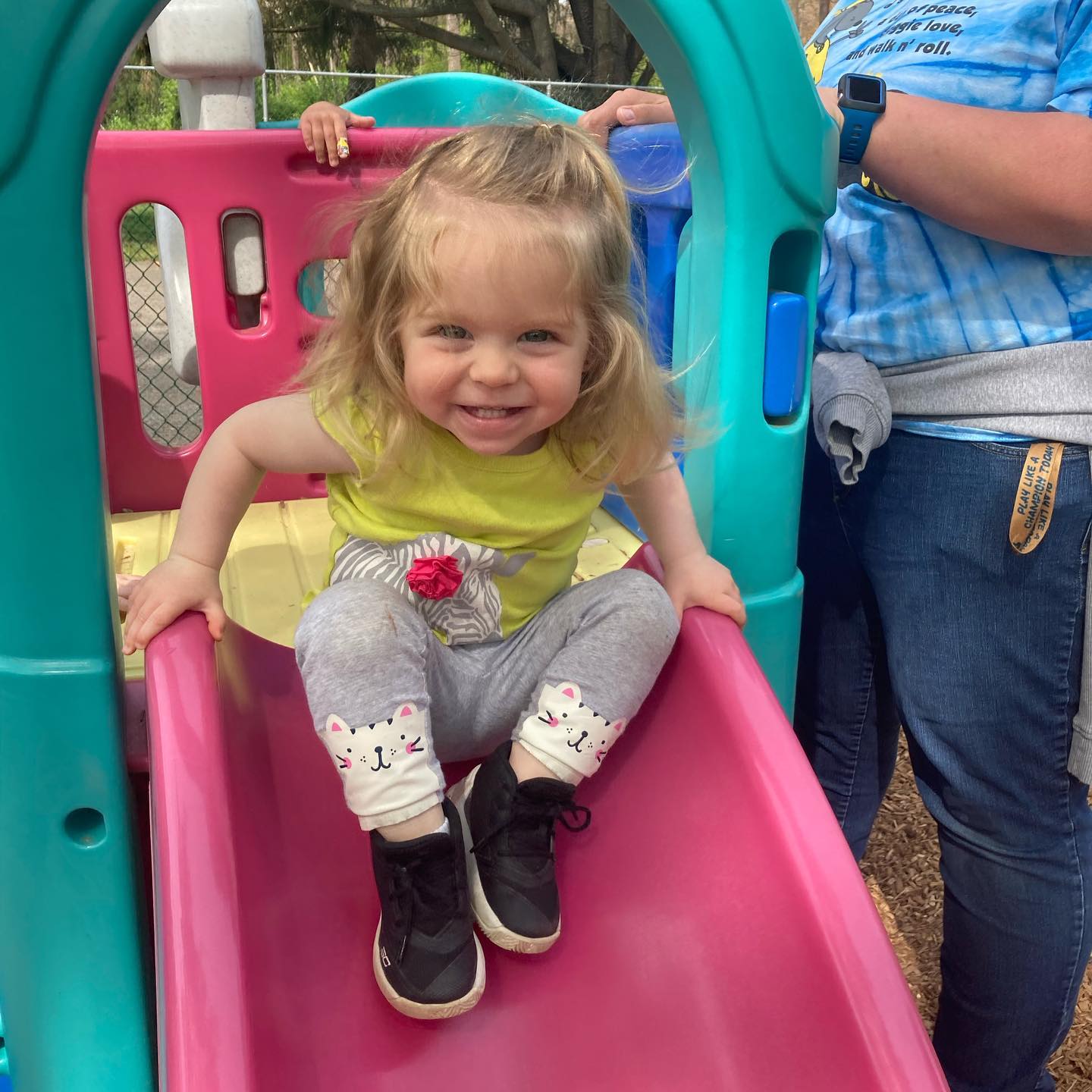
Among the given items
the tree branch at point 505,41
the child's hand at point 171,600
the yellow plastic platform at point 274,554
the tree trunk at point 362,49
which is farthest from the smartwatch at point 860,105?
the tree trunk at point 362,49

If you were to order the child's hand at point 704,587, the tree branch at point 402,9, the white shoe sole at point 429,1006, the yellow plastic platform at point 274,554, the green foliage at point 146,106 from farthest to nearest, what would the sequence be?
the green foliage at point 146,106, the tree branch at point 402,9, the yellow plastic platform at point 274,554, the child's hand at point 704,587, the white shoe sole at point 429,1006

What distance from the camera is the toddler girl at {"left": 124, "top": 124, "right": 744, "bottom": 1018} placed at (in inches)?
41.8

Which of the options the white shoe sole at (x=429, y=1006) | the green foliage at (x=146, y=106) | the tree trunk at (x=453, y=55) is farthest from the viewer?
the tree trunk at (x=453, y=55)

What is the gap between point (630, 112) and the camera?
1.66 m

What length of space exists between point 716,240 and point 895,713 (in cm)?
75

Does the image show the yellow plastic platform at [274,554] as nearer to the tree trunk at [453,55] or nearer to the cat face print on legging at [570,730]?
the cat face print on legging at [570,730]

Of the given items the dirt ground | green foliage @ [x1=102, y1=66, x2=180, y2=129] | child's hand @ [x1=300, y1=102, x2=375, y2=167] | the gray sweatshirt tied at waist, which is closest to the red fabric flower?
the gray sweatshirt tied at waist

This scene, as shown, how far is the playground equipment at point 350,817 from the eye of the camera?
938mm

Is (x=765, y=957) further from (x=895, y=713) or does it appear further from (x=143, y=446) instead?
(x=143, y=446)

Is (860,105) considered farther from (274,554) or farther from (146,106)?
(146,106)

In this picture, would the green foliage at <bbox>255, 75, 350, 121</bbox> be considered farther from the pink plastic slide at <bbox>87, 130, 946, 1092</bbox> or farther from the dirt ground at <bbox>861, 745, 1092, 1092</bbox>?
the pink plastic slide at <bbox>87, 130, 946, 1092</bbox>

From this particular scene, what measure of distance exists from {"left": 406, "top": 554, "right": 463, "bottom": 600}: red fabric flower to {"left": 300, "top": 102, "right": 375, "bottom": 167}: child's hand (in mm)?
991

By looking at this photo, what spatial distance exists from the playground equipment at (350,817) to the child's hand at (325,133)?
81cm

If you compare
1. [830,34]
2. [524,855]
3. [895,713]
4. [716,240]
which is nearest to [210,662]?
[524,855]
